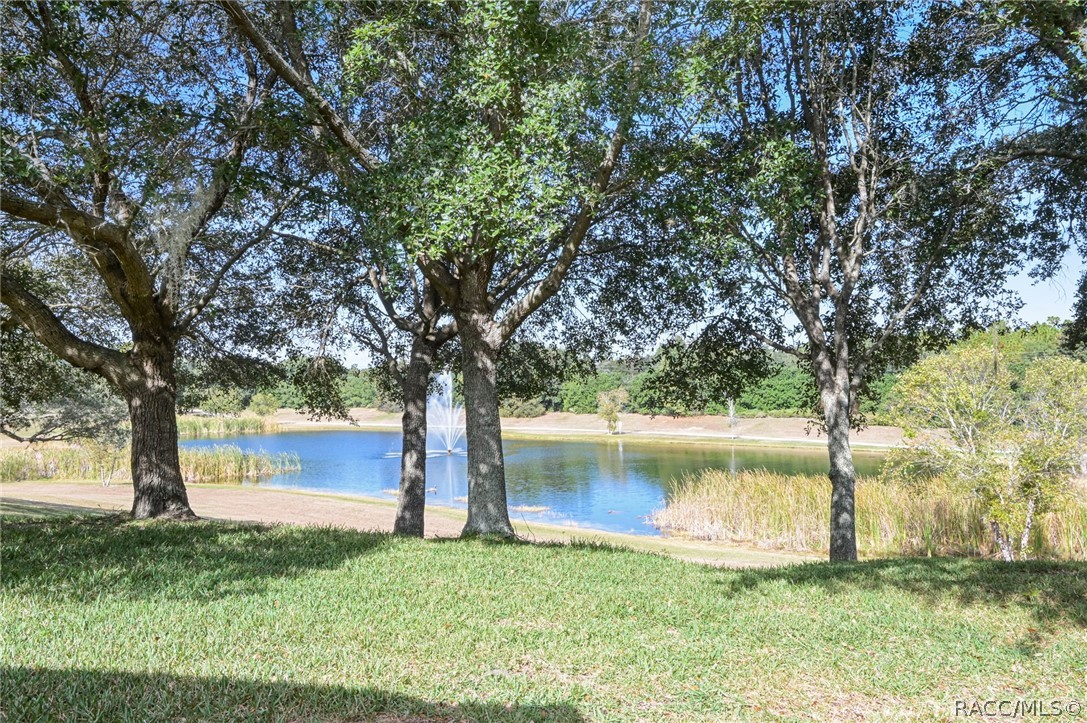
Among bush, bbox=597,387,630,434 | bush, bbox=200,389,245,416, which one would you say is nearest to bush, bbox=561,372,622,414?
bush, bbox=597,387,630,434

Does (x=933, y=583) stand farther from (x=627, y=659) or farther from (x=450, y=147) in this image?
(x=450, y=147)

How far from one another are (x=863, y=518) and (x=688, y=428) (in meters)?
35.9

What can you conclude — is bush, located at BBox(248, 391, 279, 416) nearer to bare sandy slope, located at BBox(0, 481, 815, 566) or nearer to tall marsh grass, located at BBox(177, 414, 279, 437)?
tall marsh grass, located at BBox(177, 414, 279, 437)

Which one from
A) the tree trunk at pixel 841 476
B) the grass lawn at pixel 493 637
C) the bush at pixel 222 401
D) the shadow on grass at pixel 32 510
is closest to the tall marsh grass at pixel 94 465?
the bush at pixel 222 401

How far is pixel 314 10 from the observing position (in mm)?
7824

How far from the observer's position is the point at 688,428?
49781 millimetres

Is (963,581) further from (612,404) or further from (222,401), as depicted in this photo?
(612,404)

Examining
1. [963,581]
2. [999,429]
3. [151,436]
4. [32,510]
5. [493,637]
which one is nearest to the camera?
[493,637]

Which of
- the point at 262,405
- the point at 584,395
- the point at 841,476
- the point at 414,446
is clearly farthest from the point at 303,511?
the point at 584,395

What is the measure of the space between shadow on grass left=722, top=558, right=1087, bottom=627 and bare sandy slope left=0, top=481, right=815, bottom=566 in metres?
4.13

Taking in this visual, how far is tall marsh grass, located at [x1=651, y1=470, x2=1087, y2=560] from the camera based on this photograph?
12.2 m

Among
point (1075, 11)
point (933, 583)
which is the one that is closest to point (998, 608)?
point (933, 583)

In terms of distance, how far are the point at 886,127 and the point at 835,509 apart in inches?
206

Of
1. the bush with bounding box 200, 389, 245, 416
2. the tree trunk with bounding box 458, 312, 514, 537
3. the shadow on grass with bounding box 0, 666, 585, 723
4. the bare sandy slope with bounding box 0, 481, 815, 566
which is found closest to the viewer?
the shadow on grass with bounding box 0, 666, 585, 723
